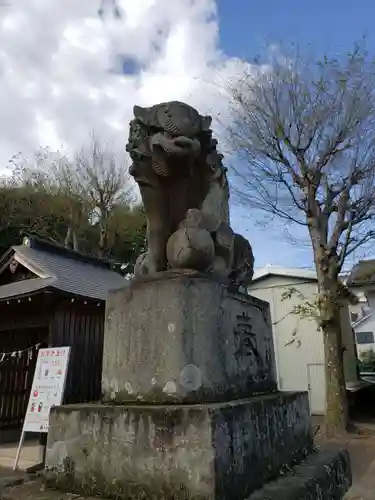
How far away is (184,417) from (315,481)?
89 centimetres

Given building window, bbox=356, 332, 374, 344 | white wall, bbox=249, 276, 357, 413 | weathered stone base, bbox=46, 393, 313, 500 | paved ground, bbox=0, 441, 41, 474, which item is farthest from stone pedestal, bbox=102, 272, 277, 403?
A: building window, bbox=356, 332, 374, 344

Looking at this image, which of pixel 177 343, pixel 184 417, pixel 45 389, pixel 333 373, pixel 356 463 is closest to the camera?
pixel 184 417

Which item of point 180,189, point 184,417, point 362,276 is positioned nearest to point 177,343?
point 184,417

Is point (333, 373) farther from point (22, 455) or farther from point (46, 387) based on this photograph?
point (22, 455)

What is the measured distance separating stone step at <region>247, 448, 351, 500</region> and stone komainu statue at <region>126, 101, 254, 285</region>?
1.18 meters

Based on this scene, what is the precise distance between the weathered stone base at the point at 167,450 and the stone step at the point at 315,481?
0.07 m

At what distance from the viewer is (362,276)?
52.6 ft

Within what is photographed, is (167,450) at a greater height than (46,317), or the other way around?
(46,317)

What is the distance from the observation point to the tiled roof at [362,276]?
1562 cm

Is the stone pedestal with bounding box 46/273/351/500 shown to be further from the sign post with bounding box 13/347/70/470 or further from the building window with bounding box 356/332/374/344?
the building window with bounding box 356/332/374/344

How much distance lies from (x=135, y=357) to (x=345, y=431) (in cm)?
867

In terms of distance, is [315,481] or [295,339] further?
[295,339]

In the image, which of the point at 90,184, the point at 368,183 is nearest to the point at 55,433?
the point at 368,183

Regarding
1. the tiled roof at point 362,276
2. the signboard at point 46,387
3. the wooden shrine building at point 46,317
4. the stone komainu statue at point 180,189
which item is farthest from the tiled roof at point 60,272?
the tiled roof at point 362,276
